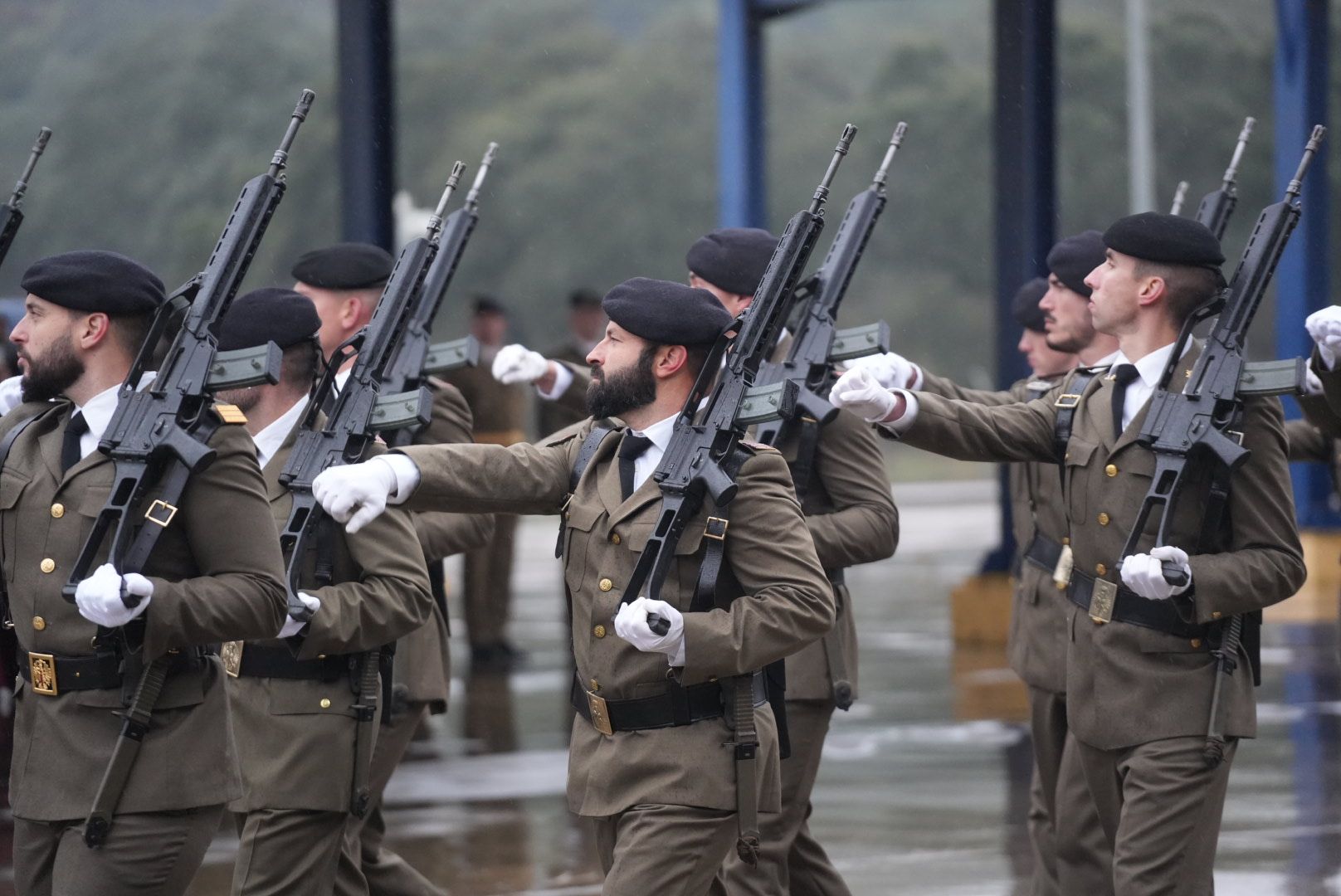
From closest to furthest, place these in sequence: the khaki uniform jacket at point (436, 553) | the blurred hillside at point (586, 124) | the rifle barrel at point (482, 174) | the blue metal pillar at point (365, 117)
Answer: the khaki uniform jacket at point (436, 553)
the rifle barrel at point (482, 174)
the blue metal pillar at point (365, 117)
the blurred hillside at point (586, 124)

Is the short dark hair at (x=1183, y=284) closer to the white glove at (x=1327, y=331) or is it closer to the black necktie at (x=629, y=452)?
the white glove at (x=1327, y=331)

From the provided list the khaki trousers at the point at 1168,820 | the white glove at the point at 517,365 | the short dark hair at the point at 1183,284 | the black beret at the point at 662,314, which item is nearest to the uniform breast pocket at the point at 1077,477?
the short dark hair at the point at 1183,284

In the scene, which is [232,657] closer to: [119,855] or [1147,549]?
[119,855]

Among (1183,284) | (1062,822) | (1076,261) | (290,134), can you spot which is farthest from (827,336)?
(290,134)

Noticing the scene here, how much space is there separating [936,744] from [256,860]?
15.6 feet

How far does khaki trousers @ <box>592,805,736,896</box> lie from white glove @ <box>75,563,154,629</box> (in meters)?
1.12

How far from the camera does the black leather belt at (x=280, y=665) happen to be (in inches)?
203

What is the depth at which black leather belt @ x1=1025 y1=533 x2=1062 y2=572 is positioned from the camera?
6520 mm

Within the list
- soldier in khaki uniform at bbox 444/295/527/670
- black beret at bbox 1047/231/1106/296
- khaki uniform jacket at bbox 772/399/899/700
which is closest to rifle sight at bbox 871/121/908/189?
black beret at bbox 1047/231/1106/296

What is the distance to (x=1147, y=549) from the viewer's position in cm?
518

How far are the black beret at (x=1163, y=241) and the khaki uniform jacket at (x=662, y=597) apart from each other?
1.28 metres

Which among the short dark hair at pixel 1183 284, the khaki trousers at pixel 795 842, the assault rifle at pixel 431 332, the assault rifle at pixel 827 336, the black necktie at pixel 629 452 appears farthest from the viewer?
the assault rifle at pixel 431 332

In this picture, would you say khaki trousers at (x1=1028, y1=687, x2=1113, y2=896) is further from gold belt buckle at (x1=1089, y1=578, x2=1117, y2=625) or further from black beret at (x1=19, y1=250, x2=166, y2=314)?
black beret at (x1=19, y1=250, x2=166, y2=314)

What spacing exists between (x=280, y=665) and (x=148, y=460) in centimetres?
97
